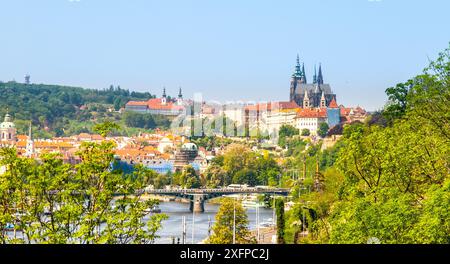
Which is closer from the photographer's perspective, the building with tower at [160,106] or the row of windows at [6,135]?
the row of windows at [6,135]

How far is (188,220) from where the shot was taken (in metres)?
21.8

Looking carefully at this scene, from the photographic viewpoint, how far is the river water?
17131mm

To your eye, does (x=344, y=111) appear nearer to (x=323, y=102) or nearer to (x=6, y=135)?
(x=323, y=102)

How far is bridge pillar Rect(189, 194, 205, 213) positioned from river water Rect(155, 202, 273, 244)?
18 centimetres

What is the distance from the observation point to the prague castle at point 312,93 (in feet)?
177

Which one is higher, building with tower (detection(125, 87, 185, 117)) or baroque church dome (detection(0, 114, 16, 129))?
building with tower (detection(125, 87, 185, 117))

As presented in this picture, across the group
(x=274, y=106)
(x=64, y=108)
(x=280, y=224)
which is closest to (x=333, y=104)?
(x=274, y=106)

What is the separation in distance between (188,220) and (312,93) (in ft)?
113

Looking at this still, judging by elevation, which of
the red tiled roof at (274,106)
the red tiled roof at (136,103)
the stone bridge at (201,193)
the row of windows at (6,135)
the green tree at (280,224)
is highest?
the red tiled roof at (136,103)

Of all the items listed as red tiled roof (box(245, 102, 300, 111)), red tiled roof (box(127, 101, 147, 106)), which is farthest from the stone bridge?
red tiled roof (box(127, 101, 147, 106))

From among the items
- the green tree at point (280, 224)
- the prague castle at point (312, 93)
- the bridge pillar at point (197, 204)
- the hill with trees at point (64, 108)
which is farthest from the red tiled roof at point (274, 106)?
the green tree at point (280, 224)

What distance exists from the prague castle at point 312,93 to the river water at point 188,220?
25641 millimetres

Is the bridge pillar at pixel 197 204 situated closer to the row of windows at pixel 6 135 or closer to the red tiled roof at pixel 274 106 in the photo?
the row of windows at pixel 6 135

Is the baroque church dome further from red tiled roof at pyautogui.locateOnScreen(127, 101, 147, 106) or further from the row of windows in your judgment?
red tiled roof at pyautogui.locateOnScreen(127, 101, 147, 106)
